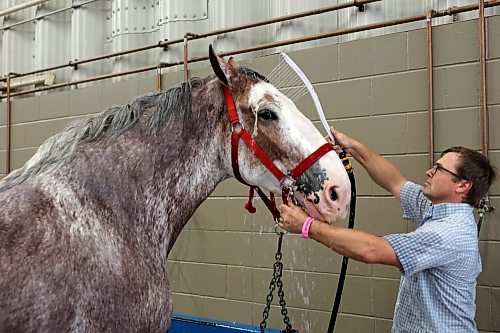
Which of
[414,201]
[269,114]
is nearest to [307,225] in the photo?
[269,114]

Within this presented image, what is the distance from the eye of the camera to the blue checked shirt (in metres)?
1.76

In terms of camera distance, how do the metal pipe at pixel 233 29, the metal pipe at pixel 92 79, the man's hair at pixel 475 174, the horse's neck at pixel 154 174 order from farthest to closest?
1. the metal pipe at pixel 92 79
2. the metal pipe at pixel 233 29
3. the man's hair at pixel 475 174
4. the horse's neck at pixel 154 174

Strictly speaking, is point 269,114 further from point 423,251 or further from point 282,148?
point 423,251

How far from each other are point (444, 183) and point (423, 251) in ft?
0.94

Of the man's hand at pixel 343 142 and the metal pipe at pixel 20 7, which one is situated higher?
the metal pipe at pixel 20 7

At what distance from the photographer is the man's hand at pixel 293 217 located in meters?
1.70

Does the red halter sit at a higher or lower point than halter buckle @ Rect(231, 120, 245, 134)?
lower

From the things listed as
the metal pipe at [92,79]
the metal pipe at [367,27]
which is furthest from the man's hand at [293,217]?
the metal pipe at [92,79]

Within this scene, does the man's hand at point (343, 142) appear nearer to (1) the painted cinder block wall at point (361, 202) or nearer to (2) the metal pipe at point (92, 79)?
(1) the painted cinder block wall at point (361, 202)

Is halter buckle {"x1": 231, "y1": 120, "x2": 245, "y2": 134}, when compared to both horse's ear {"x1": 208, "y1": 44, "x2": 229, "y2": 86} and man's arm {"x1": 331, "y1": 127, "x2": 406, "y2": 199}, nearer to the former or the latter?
horse's ear {"x1": 208, "y1": 44, "x2": 229, "y2": 86}

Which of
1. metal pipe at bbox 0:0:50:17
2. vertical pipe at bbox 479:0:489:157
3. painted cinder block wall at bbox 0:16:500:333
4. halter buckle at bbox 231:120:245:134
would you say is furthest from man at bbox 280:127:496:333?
metal pipe at bbox 0:0:50:17

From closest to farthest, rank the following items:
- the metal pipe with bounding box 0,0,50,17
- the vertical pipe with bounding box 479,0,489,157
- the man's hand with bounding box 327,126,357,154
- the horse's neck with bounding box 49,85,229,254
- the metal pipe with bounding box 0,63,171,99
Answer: the horse's neck with bounding box 49,85,229,254
the man's hand with bounding box 327,126,357,154
the vertical pipe with bounding box 479,0,489,157
the metal pipe with bounding box 0,63,171,99
the metal pipe with bounding box 0,0,50,17

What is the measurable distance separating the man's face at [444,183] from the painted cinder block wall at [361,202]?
2.01 feet

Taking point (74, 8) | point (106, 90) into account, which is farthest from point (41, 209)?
point (74, 8)
